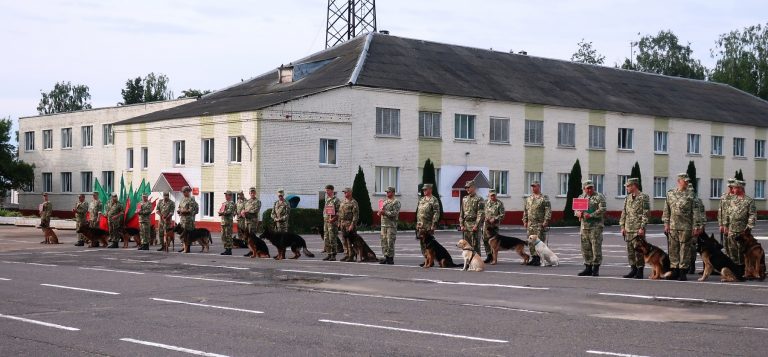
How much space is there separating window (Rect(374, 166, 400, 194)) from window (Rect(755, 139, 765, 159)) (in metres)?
30.9

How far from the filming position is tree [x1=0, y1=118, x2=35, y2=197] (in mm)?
70938

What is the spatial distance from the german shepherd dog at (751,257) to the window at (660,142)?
45.4 metres

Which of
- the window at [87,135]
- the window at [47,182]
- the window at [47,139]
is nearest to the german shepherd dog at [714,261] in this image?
the window at [87,135]

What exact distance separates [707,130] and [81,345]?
60.1m

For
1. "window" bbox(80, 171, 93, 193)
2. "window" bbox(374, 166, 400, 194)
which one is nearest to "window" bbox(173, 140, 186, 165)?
"window" bbox(374, 166, 400, 194)

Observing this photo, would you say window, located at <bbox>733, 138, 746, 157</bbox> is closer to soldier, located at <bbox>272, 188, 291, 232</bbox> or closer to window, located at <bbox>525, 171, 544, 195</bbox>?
window, located at <bbox>525, 171, 544, 195</bbox>

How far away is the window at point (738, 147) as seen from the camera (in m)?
68.6

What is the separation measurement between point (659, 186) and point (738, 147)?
26.8 feet

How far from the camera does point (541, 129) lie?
58250 millimetres

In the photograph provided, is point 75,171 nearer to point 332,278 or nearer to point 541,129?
point 541,129

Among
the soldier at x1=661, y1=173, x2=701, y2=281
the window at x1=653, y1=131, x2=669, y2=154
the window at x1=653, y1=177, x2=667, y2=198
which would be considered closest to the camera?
the soldier at x1=661, y1=173, x2=701, y2=281

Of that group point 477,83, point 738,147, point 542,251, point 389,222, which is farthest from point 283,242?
point 738,147

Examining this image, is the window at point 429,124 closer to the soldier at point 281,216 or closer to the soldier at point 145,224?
the soldier at point 145,224

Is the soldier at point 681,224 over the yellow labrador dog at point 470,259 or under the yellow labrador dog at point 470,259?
over
